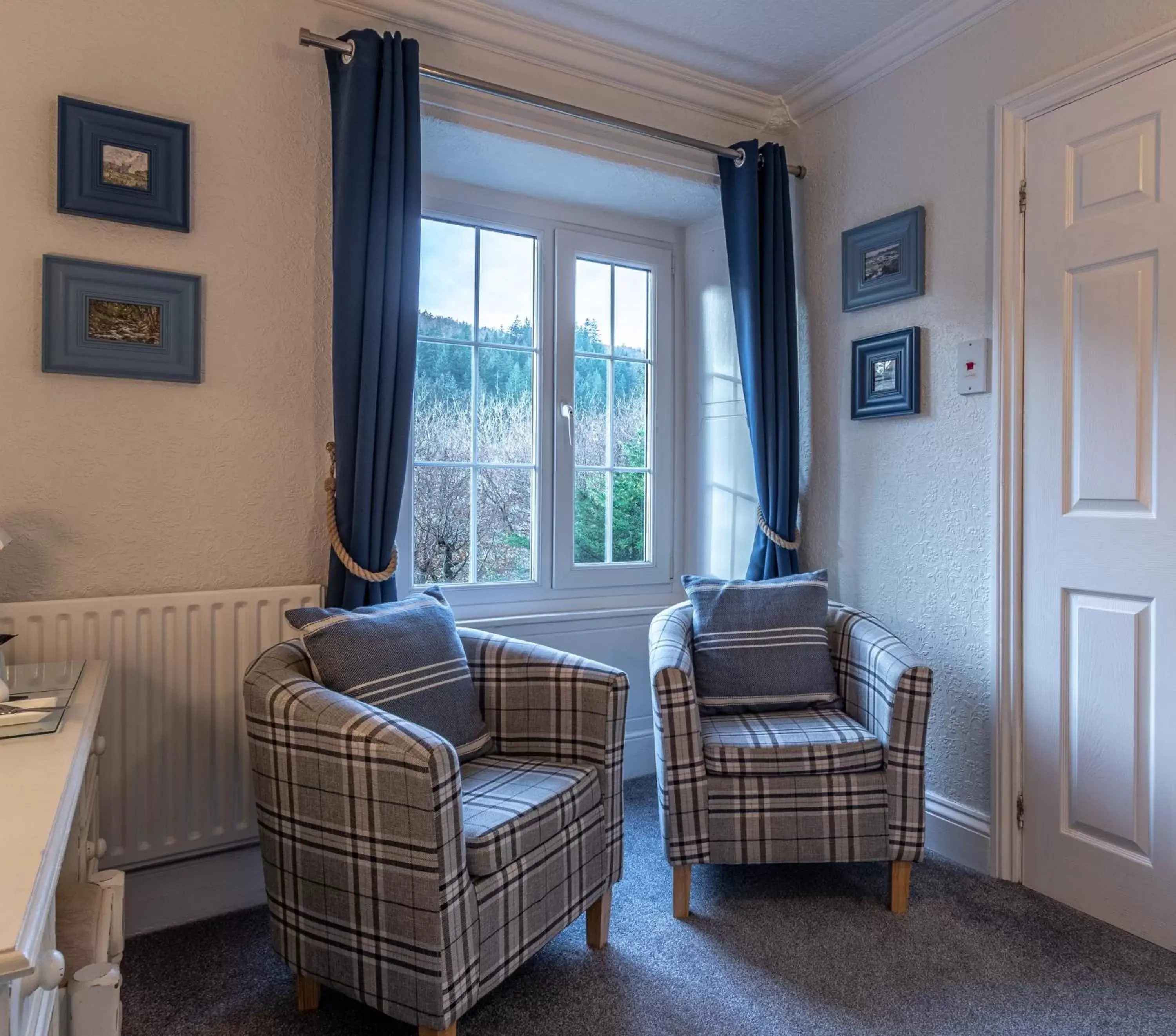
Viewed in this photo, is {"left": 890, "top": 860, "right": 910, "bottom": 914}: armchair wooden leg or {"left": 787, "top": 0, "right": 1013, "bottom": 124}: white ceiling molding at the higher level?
{"left": 787, "top": 0, "right": 1013, "bottom": 124}: white ceiling molding

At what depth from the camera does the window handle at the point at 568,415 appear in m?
2.99

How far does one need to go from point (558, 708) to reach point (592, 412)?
4.70 feet

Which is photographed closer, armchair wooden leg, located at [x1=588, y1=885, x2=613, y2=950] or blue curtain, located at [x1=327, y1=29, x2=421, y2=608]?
armchair wooden leg, located at [x1=588, y1=885, x2=613, y2=950]

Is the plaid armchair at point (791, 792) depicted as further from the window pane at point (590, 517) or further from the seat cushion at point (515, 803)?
the window pane at point (590, 517)

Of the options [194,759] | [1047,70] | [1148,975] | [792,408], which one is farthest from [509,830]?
[1047,70]

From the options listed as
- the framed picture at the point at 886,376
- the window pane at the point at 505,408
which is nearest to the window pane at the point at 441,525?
the window pane at the point at 505,408

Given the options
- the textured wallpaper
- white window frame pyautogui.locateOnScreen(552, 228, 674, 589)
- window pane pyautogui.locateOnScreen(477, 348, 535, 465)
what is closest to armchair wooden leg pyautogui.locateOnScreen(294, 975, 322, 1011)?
the textured wallpaper

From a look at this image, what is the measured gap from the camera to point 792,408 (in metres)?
2.83

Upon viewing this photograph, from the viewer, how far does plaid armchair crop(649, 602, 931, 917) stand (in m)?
2.02

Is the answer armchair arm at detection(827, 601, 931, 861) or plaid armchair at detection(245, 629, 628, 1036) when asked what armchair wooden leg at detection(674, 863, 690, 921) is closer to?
plaid armchair at detection(245, 629, 628, 1036)

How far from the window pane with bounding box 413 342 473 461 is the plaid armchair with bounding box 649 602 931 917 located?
116cm

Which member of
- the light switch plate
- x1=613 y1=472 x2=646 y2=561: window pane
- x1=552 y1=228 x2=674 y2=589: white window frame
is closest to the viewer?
the light switch plate

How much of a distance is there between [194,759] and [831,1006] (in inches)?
61.2

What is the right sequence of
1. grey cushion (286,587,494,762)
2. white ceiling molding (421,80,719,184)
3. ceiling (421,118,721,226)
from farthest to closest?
ceiling (421,118,721,226) < white ceiling molding (421,80,719,184) < grey cushion (286,587,494,762)
